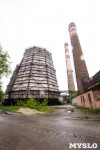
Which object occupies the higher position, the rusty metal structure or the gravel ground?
the rusty metal structure

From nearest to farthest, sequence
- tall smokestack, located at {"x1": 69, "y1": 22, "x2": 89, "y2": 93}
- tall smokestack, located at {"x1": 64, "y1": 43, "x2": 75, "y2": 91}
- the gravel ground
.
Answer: the gravel ground < tall smokestack, located at {"x1": 69, "y1": 22, "x2": 89, "y2": 93} < tall smokestack, located at {"x1": 64, "y1": 43, "x2": 75, "y2": 91}

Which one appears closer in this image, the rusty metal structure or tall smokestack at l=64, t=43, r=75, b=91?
the rusty metal structure

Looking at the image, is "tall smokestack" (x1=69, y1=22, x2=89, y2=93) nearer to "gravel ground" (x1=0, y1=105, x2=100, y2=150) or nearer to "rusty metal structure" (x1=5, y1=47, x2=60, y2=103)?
"rusty metal structure" (x1=5, y1=47, x2=60, y2=103)

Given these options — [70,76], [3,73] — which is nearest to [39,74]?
[3,73]

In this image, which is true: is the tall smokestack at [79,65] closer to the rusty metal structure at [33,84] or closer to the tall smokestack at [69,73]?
the rusty metal structure at [33,84]

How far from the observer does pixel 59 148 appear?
1631 mm

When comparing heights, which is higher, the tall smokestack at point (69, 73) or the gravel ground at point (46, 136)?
the tall smokestack at point (69, 73)

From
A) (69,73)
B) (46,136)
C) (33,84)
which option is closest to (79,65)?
(33,84)

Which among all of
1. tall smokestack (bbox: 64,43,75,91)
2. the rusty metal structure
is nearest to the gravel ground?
the rusty metal structure

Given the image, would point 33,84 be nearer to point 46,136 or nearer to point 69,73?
point 46,136

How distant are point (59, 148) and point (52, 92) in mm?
18735

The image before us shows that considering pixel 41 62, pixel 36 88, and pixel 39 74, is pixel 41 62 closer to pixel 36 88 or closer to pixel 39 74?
pixel 39 74

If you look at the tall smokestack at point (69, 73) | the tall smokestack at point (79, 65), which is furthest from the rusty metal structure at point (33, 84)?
the tall smokestack at point (69, 73)

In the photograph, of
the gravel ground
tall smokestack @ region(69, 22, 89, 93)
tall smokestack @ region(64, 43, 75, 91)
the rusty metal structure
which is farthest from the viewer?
tall smokestack @ region(64, 43, 75, 91)
